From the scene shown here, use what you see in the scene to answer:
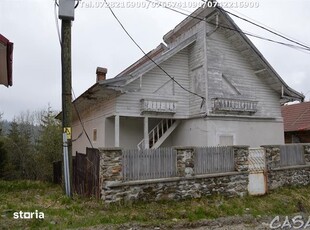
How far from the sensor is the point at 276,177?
10.8 metres

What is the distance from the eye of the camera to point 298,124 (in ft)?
61.6

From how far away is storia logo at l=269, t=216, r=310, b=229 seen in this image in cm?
735

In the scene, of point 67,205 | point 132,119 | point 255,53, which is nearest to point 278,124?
point 255,53

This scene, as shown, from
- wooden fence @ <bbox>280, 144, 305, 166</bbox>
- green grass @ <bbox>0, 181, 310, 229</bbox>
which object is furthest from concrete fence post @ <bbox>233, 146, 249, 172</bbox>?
wooden fence @ <bbox>280, 144, 305, 166</bbox>

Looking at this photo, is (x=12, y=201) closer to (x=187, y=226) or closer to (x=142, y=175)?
(x=142, y=175)

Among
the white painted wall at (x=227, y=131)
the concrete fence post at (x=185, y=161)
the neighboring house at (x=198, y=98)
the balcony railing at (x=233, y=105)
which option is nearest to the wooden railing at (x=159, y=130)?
the neighboring house at (x=198, y=98)

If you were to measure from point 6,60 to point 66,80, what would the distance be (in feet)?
7.14

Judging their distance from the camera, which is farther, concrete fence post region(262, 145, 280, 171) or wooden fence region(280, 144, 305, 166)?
wooden fence region(280, 144, 305, 166)

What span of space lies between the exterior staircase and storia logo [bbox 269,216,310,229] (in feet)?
18.8

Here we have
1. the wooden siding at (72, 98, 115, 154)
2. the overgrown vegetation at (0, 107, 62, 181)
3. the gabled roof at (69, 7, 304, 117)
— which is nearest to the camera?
the gabled roof at (69, 7, 304, 117)

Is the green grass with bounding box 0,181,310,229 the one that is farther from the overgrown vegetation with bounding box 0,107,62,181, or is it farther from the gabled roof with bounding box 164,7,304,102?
the overgrown vegetation with bounding box 0,107,62,181

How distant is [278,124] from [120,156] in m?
9.82

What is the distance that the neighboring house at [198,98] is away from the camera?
12.0 m

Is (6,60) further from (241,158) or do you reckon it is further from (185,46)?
(241,158)
